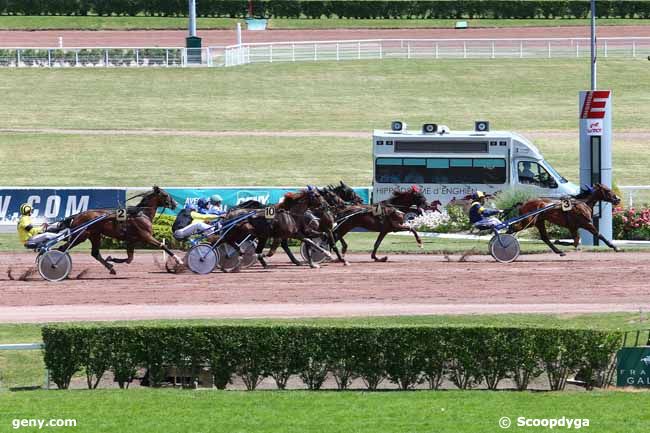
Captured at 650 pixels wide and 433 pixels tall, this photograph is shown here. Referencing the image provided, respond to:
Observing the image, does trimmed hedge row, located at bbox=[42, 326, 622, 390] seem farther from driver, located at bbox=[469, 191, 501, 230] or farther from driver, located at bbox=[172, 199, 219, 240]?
driver, located at bbox=[469, 191, 501, 230]

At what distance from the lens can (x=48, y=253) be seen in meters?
23.2

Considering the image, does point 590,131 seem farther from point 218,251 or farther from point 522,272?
point 218,251

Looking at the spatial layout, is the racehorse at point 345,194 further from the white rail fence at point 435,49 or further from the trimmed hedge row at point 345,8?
the trimmed hedge row at point 345,8

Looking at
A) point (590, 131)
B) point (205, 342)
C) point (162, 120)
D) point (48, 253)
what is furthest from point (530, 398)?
point (162, 120)

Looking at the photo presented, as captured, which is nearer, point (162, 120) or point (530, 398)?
point (530, 398)

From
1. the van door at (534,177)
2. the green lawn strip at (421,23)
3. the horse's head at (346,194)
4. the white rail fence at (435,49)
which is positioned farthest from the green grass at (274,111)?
the horse's head at (346,194)

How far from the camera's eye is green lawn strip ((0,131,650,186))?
39.4 m

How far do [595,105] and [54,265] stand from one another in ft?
40.0

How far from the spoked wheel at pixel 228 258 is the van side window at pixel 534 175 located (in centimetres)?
1039

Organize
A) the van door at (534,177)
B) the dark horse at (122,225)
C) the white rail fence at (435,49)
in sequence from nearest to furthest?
the dark horse at (122,225), the van door at (534,177), the white rail fence at (435,49)

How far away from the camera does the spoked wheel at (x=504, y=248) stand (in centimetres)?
2531

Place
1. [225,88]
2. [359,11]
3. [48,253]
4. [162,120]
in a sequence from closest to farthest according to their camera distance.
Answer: [48,253] < [162,120] < [225,88] < [359,11]

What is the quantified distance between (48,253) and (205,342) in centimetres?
879

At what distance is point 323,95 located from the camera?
2082 inches
